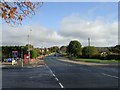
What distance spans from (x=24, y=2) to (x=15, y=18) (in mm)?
262

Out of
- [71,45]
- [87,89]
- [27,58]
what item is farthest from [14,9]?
[71,45]

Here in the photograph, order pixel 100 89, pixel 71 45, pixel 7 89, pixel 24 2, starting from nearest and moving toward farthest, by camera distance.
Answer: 1. pixel 24 2
2. pixel 100 89
3. pixel 7 89
4. pixel 71 45

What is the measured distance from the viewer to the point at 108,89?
15961 mm

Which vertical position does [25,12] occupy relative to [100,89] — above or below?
above

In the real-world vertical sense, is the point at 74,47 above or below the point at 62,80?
above

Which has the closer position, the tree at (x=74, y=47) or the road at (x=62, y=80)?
the road at (x=62, y=80)

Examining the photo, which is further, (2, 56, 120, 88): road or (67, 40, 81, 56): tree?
(67, 40, 81, 56): tree

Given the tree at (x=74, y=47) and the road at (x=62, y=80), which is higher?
the tree at (x=74, y=47)

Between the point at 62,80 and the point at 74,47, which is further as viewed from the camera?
the point at 74,47

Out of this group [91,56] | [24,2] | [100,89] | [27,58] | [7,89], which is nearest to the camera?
[24,2]

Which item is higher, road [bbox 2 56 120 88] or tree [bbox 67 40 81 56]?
tree [bbox 67 40 81 56]

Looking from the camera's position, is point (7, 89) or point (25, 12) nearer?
point (25, 12)

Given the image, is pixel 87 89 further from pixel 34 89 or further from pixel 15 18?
pixel 15 18

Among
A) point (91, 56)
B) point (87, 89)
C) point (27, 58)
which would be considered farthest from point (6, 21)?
point (91, 56)
